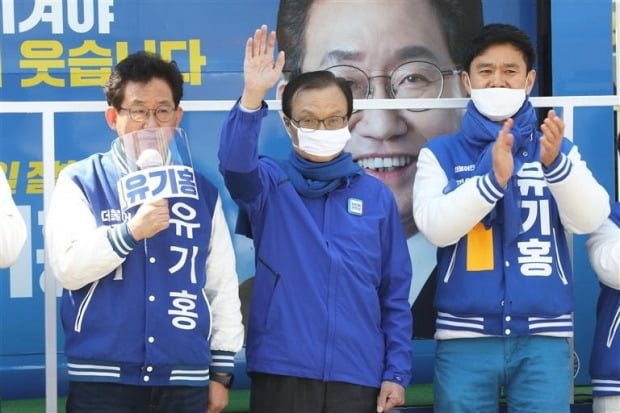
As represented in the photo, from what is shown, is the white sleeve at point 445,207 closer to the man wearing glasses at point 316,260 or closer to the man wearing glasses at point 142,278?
the man wearing glasses at point 316,260

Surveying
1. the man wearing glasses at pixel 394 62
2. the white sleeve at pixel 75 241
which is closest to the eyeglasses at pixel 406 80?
the man wearing glasses at pixel 394 62

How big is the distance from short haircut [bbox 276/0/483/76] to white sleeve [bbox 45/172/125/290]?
1.69 meters

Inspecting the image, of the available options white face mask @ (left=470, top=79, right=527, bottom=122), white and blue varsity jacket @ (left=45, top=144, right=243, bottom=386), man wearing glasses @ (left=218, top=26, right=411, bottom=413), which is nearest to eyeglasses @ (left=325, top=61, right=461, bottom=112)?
white face mask @ (left=470, top=79, right=527, bottom=122)

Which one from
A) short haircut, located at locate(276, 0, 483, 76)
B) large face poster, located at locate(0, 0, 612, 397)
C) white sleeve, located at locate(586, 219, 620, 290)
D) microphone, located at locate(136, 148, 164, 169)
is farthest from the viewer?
short haircut, located at locate(276, 0, 483, 76)

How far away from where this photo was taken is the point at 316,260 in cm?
293

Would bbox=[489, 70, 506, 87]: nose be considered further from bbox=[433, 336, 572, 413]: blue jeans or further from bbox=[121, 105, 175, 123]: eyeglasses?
bbox=[121, 105, 175, 123]: eyeglasses

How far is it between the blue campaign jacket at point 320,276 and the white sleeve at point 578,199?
1.64 ft

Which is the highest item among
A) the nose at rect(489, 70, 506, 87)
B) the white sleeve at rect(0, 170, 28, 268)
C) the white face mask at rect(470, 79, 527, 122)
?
the nose at rect(489, 70, 506, 87)

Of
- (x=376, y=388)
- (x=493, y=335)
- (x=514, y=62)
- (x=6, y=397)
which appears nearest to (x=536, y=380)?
(x=493, y=335)

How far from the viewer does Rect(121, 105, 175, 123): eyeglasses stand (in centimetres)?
292

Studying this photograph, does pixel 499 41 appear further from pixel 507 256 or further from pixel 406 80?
pixel 406 80

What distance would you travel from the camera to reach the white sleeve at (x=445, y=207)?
116 inches

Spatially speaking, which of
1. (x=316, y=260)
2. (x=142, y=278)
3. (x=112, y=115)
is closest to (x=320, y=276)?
(x=316, y=260)

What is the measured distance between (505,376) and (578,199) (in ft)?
1.91
